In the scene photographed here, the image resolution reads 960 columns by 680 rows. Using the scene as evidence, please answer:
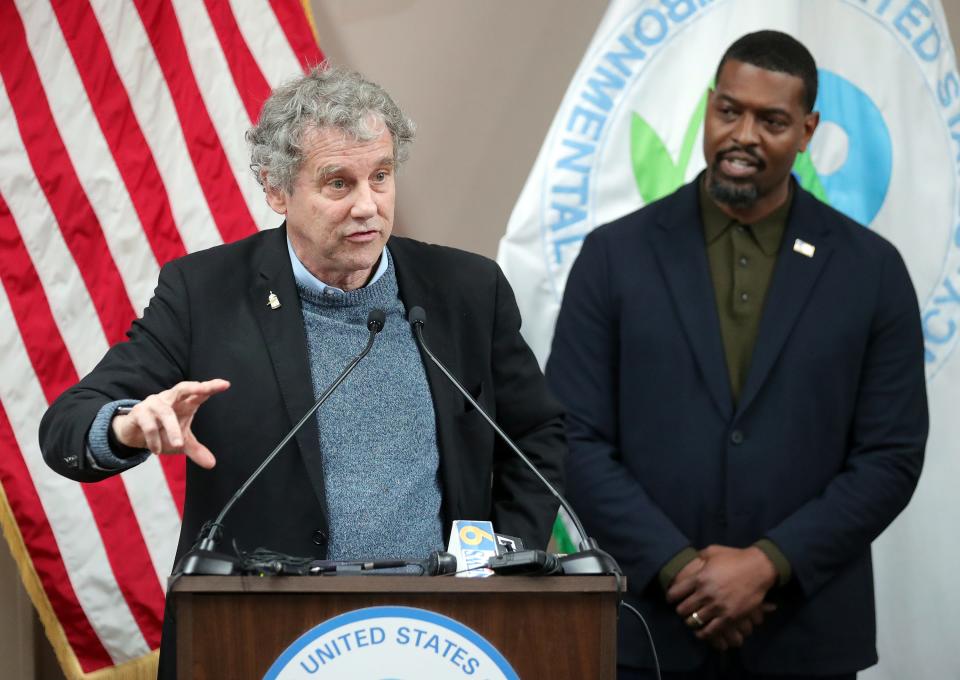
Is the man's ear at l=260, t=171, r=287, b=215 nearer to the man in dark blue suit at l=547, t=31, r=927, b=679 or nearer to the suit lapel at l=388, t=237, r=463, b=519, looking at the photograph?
the suit lapel at l=388, t=237, r=463, b=519

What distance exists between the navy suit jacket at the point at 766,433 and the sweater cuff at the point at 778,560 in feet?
0.05

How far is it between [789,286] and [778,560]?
60 cm

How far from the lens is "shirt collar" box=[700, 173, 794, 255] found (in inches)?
114

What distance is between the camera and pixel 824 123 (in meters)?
3.41

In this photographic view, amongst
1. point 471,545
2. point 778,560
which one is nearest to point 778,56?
point 778,560

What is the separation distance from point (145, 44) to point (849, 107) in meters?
1.83

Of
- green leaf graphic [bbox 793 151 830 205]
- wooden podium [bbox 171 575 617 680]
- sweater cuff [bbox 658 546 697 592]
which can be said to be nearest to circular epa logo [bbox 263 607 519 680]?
wooden podium [bbox 171 575 617 680]

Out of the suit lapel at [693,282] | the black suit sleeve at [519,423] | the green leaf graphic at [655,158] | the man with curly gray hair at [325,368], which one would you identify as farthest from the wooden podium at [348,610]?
the green leaf graphic at [655,158]

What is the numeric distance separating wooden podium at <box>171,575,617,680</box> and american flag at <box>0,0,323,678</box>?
1.66 metres

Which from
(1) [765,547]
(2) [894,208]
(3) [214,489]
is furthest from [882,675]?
(3) [214,489]

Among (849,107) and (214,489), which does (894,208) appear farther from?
(214,489)

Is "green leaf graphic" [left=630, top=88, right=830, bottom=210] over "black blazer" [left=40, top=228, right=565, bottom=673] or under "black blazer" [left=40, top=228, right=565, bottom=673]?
over

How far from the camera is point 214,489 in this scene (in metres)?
2.14

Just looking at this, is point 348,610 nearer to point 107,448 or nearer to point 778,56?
A: point 107,448
